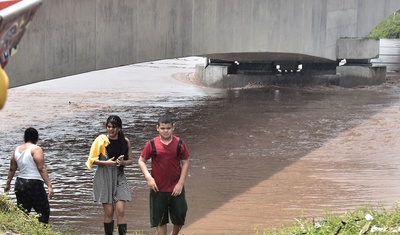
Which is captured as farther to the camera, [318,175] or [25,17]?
[318,175]

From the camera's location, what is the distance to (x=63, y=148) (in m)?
17.1

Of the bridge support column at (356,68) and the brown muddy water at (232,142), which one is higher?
the bridge support column at (356,68)

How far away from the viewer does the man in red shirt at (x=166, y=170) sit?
925 centimetres

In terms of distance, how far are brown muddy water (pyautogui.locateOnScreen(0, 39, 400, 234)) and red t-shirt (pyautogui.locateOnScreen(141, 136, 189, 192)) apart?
7.09 ft

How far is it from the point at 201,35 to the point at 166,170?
9863mm

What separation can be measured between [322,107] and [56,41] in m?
11.1

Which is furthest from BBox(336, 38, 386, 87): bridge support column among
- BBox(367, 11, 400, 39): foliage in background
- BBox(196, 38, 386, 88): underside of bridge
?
BBox(367, 11, 400, 39): foliage in background

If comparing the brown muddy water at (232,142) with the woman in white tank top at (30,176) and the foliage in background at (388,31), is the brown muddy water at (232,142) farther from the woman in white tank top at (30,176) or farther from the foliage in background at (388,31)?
the foliage in background at (388,31)

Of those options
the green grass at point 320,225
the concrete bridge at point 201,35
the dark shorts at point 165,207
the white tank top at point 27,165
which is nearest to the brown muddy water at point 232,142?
the concrete bridge at point 201,35

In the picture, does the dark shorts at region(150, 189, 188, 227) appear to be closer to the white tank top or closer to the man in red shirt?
the man in red shirt

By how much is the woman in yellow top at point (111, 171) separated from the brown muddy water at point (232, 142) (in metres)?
1.36

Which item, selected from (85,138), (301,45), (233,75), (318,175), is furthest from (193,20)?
(233,75)

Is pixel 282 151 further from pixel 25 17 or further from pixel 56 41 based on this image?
pixel 25 17

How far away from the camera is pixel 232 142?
18.3 meters
